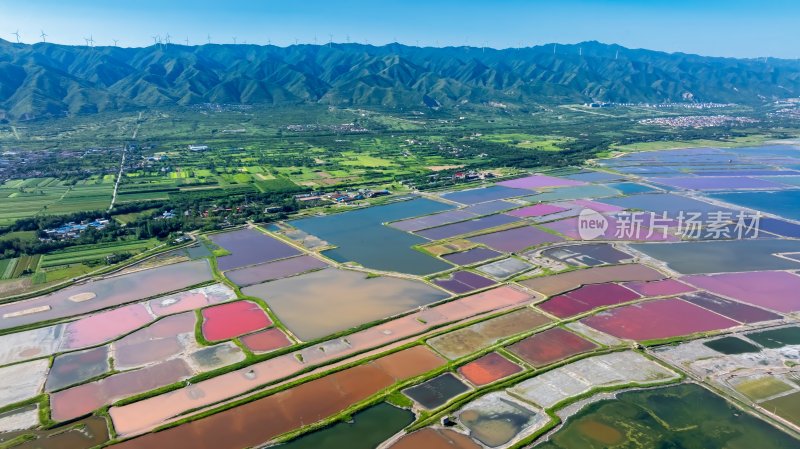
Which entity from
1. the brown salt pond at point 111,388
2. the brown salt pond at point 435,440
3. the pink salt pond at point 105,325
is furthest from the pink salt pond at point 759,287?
the pink salt pond at point 105,325

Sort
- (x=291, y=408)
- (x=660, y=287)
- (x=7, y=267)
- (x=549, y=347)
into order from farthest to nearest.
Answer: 1. (x=7, y=267)
2. (x=660, y=287)
3. (x=549, y=347)
4. (x=291, y=408)

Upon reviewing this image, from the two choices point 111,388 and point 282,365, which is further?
point 282,365

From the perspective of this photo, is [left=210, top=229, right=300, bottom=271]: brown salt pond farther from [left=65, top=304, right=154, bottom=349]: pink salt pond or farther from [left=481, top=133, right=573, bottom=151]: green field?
[left=481, top=133, right=573, bottom=151]: green field

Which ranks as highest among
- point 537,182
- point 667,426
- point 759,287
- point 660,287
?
point 537,182

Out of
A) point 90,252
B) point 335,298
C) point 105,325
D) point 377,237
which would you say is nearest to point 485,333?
point 335,298

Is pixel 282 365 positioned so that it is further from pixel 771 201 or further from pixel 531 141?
pixel 531 141

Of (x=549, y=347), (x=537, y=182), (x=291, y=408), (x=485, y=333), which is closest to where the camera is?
(x=291, y=408)

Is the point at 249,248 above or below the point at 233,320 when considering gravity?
above

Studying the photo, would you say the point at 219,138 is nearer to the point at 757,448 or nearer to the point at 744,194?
the point at 744,194
